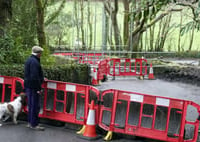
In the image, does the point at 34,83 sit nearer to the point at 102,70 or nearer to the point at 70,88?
the point at 70,88

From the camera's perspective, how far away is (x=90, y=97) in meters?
7.52

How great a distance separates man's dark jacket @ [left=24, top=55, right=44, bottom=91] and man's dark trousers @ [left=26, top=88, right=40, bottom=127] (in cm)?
13

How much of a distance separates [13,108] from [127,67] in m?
12.2

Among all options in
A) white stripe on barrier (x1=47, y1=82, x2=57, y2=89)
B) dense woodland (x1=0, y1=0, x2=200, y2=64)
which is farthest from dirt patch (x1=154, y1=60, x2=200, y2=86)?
white stripe on barrier (x1=47, y1=82, x2=57, y2=89)

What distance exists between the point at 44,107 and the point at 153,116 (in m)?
2.62

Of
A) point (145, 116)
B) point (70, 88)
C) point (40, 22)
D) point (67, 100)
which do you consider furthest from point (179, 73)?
point (145, 116)

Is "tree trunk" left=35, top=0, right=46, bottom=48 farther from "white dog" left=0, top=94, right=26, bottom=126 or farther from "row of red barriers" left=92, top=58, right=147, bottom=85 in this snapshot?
"white dog" left=0, top=94, right=26, bottom=126

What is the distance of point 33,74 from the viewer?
7406 mm

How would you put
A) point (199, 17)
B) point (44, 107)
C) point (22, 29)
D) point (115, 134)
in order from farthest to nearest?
point (22, 29), point (44, 107), point (115, 134), point (199, 17)

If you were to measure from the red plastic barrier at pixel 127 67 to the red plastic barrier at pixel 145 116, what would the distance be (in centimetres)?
1115

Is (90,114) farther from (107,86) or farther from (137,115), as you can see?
(107,86)

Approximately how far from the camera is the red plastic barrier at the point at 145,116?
6727 mm

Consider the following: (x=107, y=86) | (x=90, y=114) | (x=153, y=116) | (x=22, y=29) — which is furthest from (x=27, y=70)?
(x=22, y=29)

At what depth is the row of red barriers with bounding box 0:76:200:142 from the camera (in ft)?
22.2
